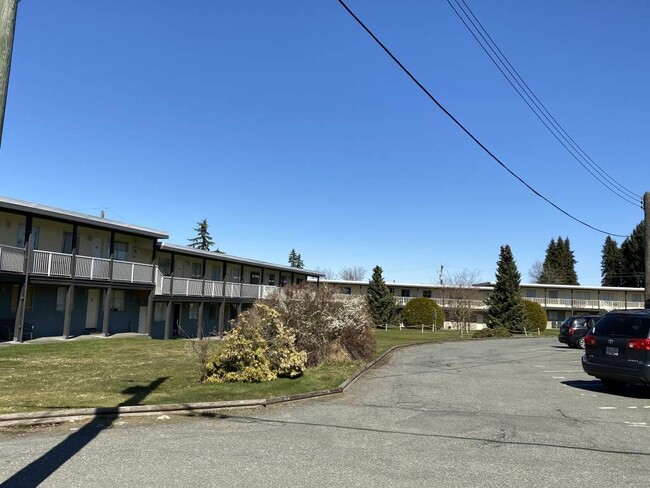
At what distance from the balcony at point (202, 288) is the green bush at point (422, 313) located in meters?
18.1

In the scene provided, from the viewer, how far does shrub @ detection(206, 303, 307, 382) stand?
12.2 meters

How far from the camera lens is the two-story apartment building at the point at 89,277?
70.9 ft

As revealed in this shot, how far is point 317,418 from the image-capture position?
875cm

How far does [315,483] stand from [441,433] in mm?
2951

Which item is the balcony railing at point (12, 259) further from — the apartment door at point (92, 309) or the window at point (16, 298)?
the apartment door at point (92, 309)

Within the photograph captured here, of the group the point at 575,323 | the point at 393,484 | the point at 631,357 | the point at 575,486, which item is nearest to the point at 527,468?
the point at 575,486

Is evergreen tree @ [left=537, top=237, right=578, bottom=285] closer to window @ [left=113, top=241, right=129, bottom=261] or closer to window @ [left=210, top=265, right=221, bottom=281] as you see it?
window @ [left=210, top=265, right=221, bottom=281]

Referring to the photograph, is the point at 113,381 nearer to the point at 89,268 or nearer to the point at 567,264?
the point at 89,268

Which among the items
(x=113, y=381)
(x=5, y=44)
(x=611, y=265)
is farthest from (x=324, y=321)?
(x=611, y=265)

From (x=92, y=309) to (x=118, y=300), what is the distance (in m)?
1.62

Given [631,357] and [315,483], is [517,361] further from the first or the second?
[315,483]

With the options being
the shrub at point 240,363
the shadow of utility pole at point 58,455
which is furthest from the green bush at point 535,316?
the shadow of utility pole at point 58,455

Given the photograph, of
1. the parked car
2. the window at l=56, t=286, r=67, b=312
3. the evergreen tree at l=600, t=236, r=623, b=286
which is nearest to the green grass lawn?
the window at l=56, t=286, r=67, b=312

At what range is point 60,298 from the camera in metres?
25.5
